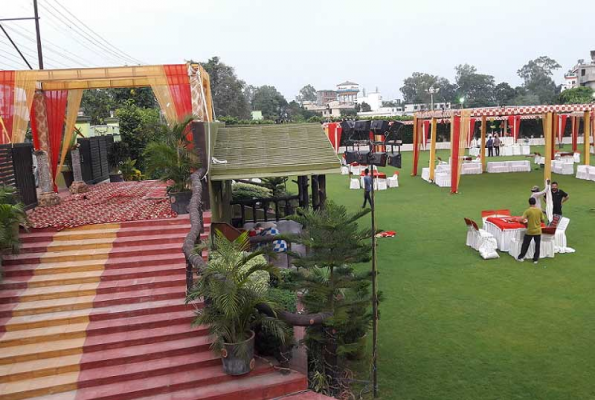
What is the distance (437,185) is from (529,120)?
965 inches

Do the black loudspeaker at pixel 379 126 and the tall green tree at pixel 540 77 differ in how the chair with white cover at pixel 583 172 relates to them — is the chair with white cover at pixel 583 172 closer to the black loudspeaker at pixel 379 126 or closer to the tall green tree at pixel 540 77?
the black loudspeaker at pixel 379 126

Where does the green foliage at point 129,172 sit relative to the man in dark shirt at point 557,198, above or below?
above

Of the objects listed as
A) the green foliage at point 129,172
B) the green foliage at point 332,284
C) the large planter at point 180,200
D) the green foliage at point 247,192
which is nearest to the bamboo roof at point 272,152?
the large planter at point 180,200

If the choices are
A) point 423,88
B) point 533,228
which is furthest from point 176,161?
point 423,88

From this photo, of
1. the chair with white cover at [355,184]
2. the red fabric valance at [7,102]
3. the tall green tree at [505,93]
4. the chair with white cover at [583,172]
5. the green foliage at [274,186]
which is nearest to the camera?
the red fabric valance at [7,102]

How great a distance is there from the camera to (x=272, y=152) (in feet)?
31.7

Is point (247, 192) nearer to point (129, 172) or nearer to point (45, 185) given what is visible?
point (45, 185)

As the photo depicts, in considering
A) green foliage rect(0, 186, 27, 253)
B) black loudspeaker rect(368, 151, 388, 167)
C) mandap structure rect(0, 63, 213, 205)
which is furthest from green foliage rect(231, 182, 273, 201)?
green foliage rect(0, 186, 27, 253)

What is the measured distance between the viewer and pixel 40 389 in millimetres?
5727

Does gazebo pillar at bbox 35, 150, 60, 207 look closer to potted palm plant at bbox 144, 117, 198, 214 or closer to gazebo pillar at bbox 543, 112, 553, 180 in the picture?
Result: potted palm plant at bbox 144, 117, 198, 214

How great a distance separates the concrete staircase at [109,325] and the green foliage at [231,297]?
22.7 inches

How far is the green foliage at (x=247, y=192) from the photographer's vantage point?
1374 centimetres

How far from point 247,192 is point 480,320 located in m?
8.03

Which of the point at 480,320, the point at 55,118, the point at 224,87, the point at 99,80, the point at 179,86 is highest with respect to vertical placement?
the point at 224,87
